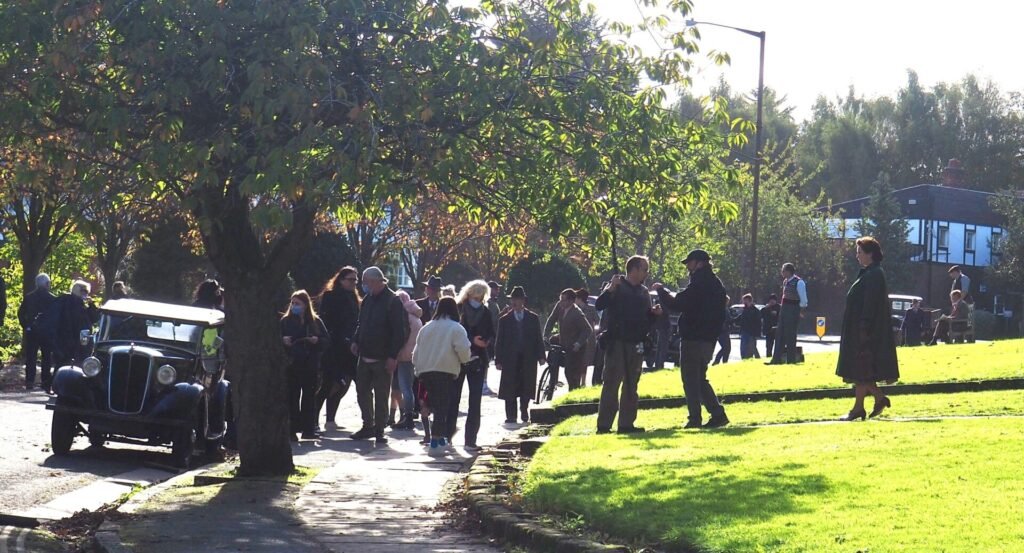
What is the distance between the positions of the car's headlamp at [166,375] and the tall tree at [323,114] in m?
2.39

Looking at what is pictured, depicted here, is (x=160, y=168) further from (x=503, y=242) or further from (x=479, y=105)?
(x=503, y=242)

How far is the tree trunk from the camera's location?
12375 mm

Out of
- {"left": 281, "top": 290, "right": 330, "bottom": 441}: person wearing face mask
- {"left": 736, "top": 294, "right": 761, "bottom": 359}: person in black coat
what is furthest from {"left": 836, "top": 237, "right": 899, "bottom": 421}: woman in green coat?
{"left": 736, "top": 294, "right": 761, "bottom": 359}: person in black coat

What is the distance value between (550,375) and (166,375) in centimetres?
998

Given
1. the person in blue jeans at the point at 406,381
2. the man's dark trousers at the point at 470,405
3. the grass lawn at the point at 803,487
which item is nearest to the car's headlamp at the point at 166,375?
the man's dark trousers at the point at 470,405

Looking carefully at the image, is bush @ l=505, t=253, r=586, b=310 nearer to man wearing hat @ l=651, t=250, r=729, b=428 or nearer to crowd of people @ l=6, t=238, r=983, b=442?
crowd of people @ l=6, t=238, r=983, b=442

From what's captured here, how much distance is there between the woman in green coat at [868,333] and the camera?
1459 centimetres

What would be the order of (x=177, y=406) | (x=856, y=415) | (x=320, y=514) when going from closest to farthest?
(x=320, y=514) < (x=177, y=406) < (x=856, y=415)

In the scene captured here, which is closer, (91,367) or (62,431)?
Answer: (62,431)

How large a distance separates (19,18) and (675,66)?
5597 millimetres

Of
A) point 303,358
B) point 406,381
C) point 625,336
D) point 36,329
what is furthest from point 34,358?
point 625,336

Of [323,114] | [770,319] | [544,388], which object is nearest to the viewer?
[323,114]

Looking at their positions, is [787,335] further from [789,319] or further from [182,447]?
[182,447]

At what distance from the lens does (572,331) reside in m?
22.7
